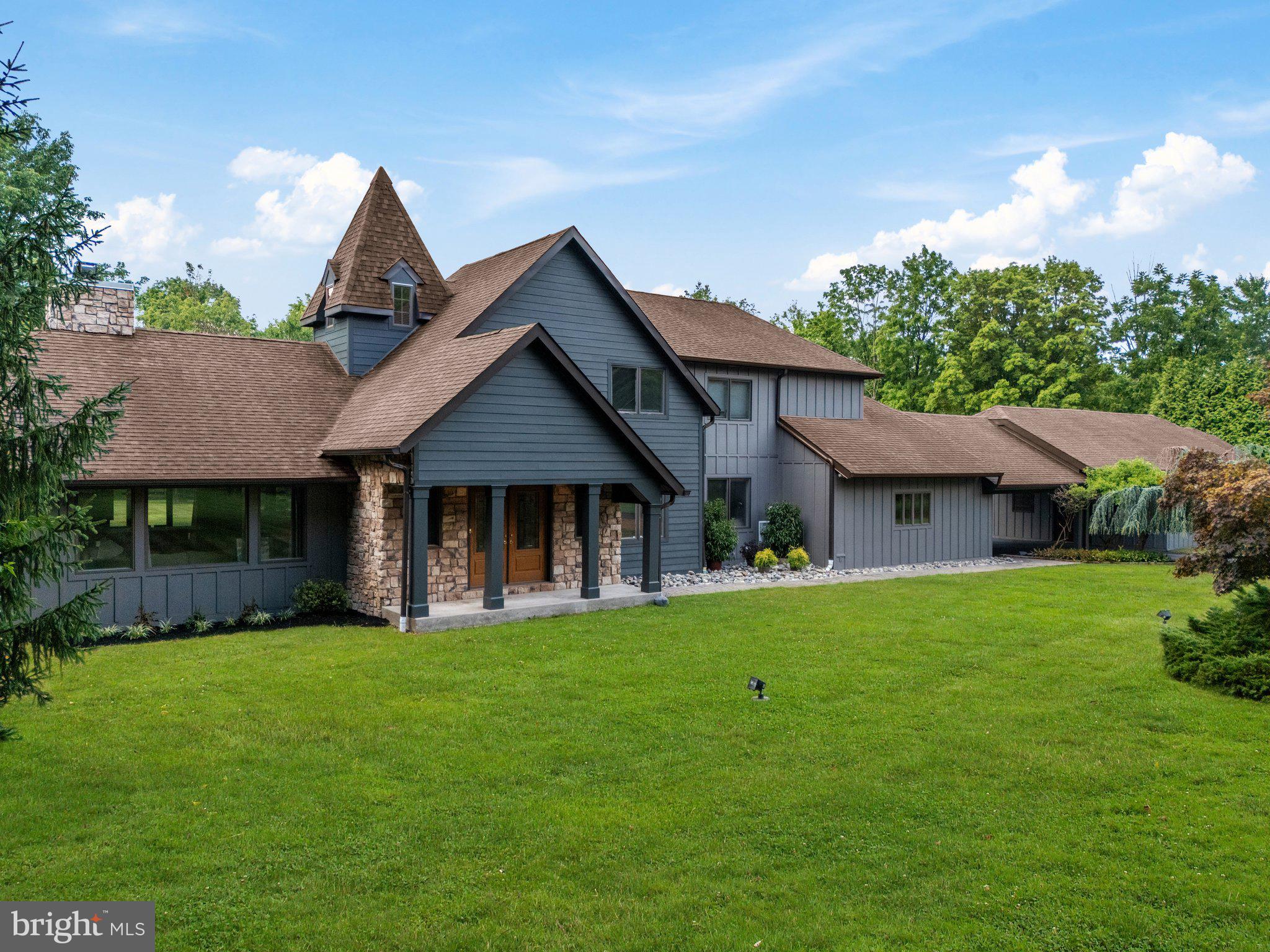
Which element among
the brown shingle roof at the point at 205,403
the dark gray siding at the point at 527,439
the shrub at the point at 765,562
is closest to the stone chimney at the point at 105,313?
the brown shingle roof at the point at 205,403

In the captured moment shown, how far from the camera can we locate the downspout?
1328 cm

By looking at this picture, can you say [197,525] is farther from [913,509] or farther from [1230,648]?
[913,509]

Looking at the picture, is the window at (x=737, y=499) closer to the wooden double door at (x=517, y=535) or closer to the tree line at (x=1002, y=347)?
the wooden double door at (x=517, y=535)

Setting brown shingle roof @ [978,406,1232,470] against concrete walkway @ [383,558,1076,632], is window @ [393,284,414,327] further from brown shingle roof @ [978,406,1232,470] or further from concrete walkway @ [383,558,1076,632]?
brown shingle roof @ [978,406,1232,470]

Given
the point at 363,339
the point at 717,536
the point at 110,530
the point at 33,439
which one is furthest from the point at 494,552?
the point at 33,439

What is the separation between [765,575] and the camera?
795 inches

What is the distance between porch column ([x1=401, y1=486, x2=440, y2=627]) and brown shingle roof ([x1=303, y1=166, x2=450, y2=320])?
6.23 metres

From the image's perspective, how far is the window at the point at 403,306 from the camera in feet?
60.0

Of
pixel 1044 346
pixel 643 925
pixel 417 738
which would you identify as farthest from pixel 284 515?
pixel 1044 346

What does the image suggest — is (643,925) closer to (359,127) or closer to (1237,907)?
(1237,907)

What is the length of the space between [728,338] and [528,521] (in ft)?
29.4

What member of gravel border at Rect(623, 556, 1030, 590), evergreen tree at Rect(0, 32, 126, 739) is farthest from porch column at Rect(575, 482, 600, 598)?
evergreen tree at Rect(0, 32, 126, 739)

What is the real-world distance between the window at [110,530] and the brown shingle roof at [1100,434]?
2595 centimetres

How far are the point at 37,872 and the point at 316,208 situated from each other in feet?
205
